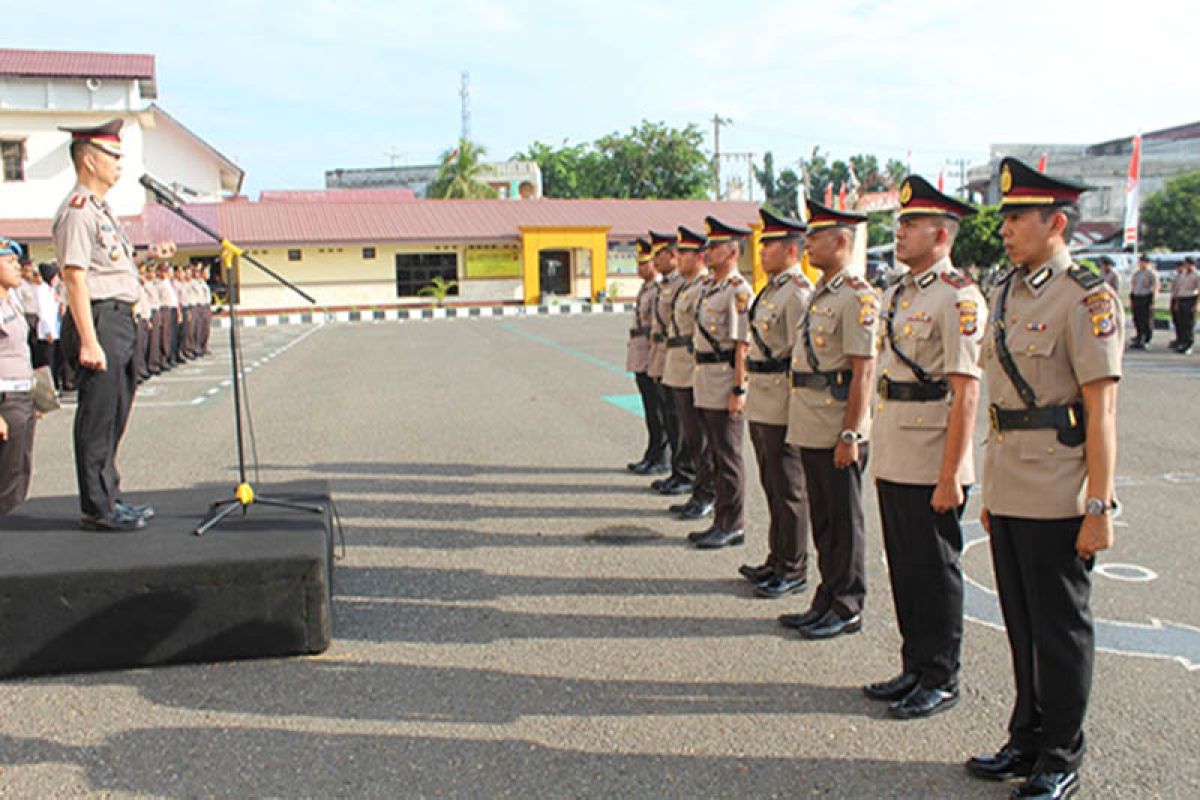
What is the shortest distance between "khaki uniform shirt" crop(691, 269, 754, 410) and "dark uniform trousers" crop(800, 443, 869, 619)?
56.8 inches

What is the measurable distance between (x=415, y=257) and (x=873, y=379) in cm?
3573

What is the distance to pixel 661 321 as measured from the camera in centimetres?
731

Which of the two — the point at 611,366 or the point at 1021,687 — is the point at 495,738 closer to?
the point at 1021,687

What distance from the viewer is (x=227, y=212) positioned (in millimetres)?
37312

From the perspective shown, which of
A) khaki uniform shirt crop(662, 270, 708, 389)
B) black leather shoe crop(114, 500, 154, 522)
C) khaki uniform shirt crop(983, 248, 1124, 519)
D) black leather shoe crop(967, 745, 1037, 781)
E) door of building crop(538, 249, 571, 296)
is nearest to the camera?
khaki uniform shirt crop(983, 248, 1124, 519)

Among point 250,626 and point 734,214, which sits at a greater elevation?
point 734,214

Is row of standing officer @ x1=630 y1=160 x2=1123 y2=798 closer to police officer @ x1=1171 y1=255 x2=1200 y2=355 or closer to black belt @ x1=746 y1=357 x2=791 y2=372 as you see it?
black belt @ x1=746 y1=357 x2=791 y2=372

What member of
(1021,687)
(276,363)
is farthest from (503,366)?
(1021,687)

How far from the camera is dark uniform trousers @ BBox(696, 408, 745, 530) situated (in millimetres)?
5652

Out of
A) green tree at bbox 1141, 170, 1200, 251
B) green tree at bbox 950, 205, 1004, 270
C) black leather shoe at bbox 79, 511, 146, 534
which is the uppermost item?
green tree at bbox 1141, 170, 1200, 251

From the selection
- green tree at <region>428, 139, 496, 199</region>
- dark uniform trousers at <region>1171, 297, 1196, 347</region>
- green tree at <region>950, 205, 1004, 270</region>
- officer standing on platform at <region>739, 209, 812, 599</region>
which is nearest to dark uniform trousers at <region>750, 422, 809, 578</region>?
officer standing on platform at <region>739, 209, 812, 599</region>

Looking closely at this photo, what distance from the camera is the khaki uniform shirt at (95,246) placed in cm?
417

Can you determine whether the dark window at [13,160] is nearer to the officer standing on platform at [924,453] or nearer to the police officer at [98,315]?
the police officer at [98,315]

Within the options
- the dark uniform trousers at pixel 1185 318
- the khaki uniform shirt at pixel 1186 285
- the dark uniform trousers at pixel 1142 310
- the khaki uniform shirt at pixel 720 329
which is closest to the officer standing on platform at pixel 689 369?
the khaki uniform shirt at pixel 720 329
